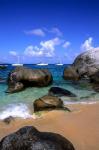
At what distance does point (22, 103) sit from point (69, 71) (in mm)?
13952

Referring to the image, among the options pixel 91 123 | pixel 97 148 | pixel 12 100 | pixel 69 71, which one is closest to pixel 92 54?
pixel 69 71

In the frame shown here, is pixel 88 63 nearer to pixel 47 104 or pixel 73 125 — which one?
pixel 47 104

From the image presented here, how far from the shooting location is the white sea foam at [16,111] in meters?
9.52

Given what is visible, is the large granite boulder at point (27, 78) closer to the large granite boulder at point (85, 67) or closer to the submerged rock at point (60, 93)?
the submerged rock at point (60, 93)

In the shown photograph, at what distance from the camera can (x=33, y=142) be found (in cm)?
541

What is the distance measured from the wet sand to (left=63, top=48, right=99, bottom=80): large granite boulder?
14446 millimetres

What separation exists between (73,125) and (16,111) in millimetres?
2807

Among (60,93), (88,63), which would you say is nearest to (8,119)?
(60,93)

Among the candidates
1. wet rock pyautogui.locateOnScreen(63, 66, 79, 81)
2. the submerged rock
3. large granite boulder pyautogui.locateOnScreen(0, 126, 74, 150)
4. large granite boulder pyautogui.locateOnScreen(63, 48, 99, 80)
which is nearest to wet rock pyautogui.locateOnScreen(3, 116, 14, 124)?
large granite boulder pyautogui.locateOnScreen(0, 126, 74, 150)

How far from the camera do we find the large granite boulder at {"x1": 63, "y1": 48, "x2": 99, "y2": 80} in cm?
2470

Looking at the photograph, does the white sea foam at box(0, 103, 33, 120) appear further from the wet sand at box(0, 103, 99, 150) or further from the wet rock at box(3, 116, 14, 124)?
the wet sand at box(0, 103, 99, 150)

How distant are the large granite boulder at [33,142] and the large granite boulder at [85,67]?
18.4m

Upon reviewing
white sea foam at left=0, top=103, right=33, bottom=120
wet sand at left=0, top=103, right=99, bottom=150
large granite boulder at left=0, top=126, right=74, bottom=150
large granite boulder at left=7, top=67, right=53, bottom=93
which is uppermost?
large granite boulder at left=7, top=67, right=53, bottom=93

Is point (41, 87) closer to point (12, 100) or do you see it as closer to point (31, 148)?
point (12, 100)
